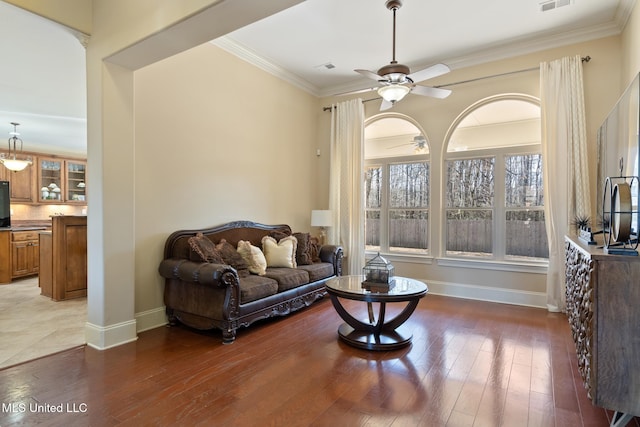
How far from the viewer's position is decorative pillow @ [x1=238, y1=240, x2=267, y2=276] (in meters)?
4.07

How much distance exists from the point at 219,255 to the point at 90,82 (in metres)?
2.09

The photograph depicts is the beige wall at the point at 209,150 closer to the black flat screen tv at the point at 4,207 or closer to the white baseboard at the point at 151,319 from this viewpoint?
the white baseboard at the point at 151,319

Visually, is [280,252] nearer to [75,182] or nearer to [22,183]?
[22,183]

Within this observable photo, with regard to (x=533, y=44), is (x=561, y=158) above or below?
below

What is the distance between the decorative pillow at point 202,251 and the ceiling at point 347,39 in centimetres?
229

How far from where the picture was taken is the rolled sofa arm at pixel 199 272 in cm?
319

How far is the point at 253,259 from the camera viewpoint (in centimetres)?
410

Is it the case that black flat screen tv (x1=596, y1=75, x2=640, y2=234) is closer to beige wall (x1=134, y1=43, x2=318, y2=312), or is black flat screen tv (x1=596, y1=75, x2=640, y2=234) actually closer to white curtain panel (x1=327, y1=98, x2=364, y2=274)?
white curtain panel (x1=327, y1=98, x2=364, y2=274)

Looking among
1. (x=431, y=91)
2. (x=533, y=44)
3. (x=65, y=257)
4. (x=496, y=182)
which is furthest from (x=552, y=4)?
(x=65, y=257)

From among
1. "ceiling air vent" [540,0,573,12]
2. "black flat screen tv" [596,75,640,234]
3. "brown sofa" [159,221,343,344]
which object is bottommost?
"brown sofa" [159,221,343,344]

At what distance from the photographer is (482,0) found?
3.61 metres

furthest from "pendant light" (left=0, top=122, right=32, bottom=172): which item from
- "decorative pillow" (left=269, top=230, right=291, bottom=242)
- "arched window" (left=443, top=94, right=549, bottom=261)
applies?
"arched window" (left=443, top=94, right=549, bottom=261)

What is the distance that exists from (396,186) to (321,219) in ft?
4.64

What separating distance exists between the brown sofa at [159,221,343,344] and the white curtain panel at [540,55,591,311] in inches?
118
